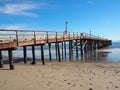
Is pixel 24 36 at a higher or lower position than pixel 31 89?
higher

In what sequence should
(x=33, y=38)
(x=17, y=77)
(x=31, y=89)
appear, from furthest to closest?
(x=33, y=38), (x=17, y=77), (x=31, y=89)

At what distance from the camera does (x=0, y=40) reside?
15.1 metres

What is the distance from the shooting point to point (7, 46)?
15195mm

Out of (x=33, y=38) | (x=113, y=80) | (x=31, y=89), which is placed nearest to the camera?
(x=31, y=89)

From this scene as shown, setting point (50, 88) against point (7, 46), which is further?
point (7, 46)

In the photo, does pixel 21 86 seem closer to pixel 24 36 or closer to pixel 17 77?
pixel 17 77

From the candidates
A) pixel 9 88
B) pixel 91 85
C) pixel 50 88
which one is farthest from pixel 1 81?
pixel 91 85

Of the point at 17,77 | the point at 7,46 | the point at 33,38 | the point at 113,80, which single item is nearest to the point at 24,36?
the point at 33,38

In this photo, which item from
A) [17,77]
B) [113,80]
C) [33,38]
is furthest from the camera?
[33,38]

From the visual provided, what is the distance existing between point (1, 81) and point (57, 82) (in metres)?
2.48

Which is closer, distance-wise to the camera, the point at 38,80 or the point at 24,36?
the point at 38,80

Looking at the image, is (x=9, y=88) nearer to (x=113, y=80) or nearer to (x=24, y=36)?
(x=113, y=80)

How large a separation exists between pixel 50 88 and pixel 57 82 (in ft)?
3.93

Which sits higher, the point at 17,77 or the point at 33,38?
the point at 33,38
